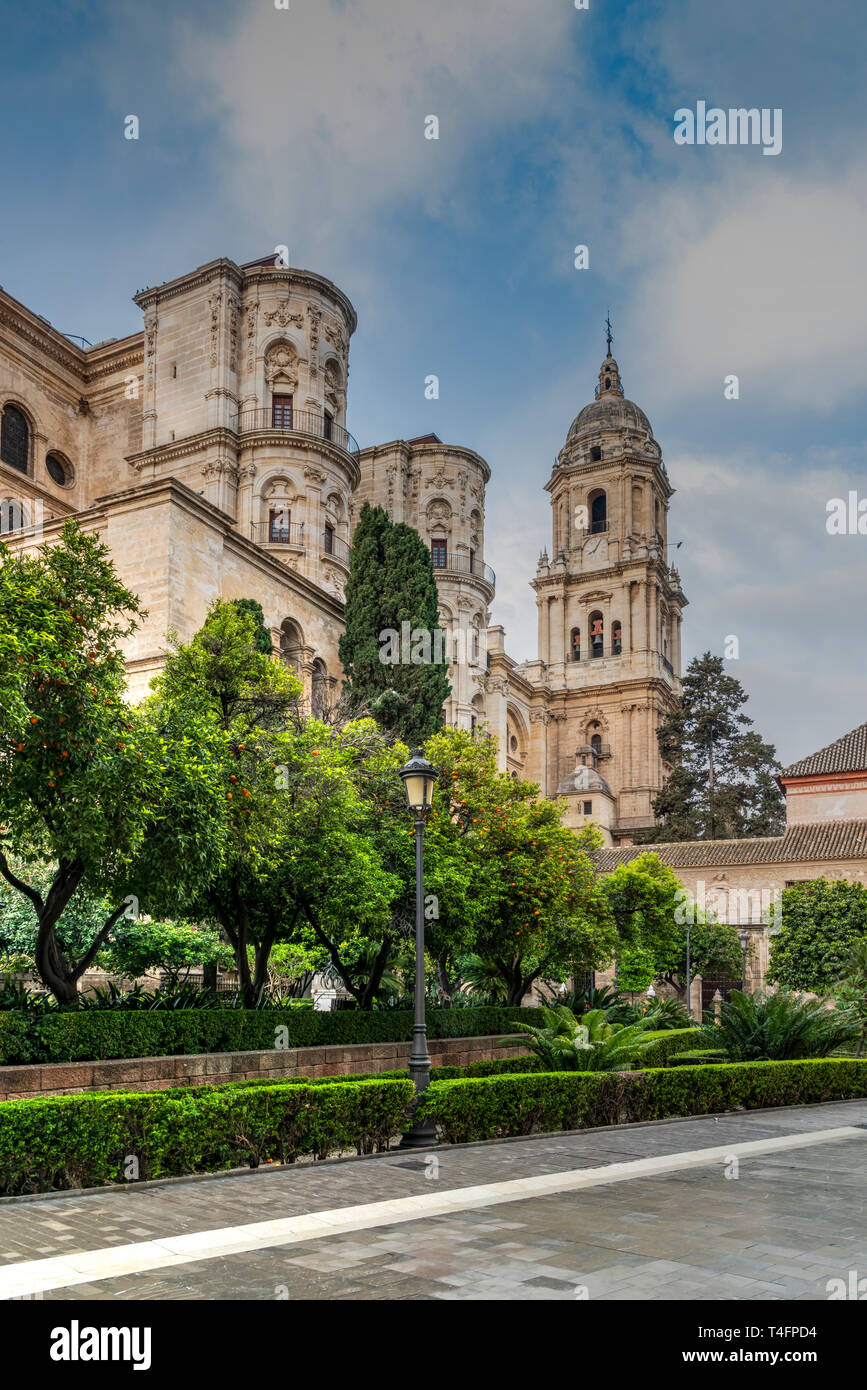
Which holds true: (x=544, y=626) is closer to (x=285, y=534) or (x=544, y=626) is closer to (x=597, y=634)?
(x=597, y=634)

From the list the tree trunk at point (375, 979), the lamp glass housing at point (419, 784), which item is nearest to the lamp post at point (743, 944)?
the tree trunk at point (375, 979)

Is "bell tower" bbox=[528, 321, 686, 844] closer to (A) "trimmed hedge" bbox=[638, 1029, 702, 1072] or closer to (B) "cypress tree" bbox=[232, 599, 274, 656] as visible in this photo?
(B) "cypress tree" bbox=[232, 599, 274, 656]

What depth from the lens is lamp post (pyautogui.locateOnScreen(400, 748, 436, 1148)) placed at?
37.9 ft

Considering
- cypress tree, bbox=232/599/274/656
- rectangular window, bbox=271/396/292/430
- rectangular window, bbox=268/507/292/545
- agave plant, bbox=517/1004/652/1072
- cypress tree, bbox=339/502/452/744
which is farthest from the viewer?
rectangular window, bbox=271/396/292/430

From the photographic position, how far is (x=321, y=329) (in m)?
42.5

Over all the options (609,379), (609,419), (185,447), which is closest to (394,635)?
(185,447)

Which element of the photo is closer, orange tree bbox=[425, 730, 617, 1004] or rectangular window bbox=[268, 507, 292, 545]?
orange tree bbox=[425, 730, 617, 1004]

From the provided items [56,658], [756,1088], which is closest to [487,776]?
[756,1088]

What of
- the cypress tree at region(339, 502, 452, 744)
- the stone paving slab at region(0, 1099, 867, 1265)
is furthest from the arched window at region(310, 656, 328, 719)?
the stone paving slab at region(0, 1099, 867, 1265)

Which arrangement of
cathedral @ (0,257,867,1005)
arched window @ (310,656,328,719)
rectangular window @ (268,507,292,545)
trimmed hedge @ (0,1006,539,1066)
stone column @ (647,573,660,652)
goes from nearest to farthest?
1. trimmed hedge @ (0,1006,539,1066)
2. cathedral @ (0,257,867,1005)
3. arched window @ (310,656,328,719)
4. rectangular window @ (268,507,292,545)
5. stone column @ (647,573,660,652)

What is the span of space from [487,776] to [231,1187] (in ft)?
47.3

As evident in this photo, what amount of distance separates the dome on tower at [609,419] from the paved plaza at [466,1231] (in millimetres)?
73577

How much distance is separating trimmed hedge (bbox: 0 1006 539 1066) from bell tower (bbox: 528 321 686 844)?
52249 mm
